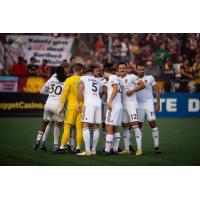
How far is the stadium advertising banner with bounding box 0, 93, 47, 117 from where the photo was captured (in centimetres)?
2605

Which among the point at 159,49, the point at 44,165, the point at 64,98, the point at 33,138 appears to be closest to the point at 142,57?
the point at 159,49

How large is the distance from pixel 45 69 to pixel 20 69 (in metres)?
1.19

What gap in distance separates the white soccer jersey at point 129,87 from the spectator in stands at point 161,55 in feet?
54.2

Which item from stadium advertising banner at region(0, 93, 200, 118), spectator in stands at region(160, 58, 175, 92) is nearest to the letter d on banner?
stadium advertising banner at region(0, 93, 200, 118)

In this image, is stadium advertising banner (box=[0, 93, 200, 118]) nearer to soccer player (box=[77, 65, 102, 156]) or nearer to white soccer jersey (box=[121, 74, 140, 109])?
white soccer jersey (box=[121, 74, 140, 109])

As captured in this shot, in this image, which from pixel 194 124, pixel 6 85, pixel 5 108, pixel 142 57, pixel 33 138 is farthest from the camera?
pixel 142 57

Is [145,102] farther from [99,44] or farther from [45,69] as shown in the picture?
[99,44]

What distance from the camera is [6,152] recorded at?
45.1ft

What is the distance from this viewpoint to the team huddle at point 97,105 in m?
13.0

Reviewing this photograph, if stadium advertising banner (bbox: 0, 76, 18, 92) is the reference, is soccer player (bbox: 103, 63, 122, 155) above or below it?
below

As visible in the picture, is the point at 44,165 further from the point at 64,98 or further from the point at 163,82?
the point at 163,82

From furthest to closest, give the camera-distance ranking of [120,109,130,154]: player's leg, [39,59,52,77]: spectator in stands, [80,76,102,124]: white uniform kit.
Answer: [39,59,52,77]: spectator in stands < [120,109,130,154]: player's leg < [80,76,102,124]: white uniform kit
